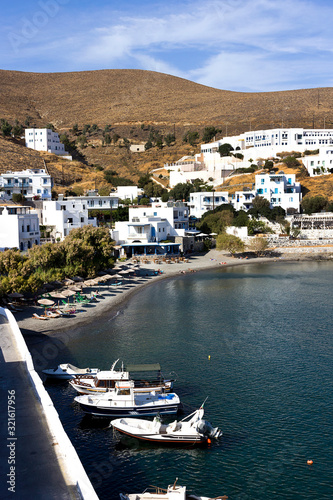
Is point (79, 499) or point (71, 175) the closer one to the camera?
point (79, 499)

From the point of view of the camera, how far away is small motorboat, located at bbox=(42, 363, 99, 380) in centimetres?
2858

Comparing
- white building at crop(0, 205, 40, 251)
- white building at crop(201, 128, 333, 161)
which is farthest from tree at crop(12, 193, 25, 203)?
white building at crop(201, 128, 333, 161)

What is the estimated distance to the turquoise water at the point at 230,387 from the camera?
19.9 metres

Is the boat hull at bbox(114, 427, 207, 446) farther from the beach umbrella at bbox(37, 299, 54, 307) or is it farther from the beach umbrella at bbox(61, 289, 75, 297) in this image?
the beach umbrella at bbox(61, 289, 75, 297)

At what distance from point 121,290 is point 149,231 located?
25463 millimetres

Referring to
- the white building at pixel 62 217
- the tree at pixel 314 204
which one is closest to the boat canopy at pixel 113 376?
the white building at pixel 62 217

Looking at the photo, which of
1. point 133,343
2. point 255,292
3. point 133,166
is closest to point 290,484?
point 133,343

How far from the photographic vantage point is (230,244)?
266 ft

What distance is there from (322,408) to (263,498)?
8.30 metres

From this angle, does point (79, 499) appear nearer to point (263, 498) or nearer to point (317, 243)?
point (263, 498)

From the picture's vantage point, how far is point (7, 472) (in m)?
15.6

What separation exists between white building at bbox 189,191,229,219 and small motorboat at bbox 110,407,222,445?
79748 millimetres

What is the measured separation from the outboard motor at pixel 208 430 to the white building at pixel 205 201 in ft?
262

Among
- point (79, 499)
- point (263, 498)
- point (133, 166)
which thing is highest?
point (133, 166)
